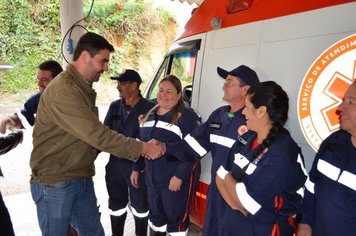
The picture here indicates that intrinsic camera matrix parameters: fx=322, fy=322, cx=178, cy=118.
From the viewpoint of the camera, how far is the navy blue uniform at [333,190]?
1.67 meters

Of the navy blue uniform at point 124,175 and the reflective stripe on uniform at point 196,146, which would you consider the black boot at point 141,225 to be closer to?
the navy blue uniform at point 124,175

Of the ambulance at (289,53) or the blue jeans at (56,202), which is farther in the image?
the blue jeans at (56,202)

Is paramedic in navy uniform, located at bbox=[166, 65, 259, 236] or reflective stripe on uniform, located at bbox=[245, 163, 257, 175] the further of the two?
paramedic in navy uniform, located at bbox=[166, 65, 259, 236]

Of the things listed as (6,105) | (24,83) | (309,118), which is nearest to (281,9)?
(309,118)

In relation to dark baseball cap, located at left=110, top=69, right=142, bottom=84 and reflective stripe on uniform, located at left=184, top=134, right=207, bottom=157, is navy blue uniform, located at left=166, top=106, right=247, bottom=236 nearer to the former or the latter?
reflective stripe on uniform, located at left=184, top=134, right=207, bottom=157

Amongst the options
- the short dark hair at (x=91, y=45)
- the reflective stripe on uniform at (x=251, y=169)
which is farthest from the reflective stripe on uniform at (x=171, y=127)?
the reflective stripe on uniform at (x=251, y=169)

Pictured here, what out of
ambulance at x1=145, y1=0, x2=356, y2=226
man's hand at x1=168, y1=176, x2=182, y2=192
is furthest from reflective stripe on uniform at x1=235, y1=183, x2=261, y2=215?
man's hand at x1=168, y1=176, x2=182, y2=192

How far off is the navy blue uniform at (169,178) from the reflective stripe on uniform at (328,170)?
1.25 metres

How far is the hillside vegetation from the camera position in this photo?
15.1m

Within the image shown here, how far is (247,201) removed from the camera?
179cm

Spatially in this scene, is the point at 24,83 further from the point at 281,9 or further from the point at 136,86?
the point at 281,9

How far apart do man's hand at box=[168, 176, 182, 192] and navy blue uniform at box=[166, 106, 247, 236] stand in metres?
0.30

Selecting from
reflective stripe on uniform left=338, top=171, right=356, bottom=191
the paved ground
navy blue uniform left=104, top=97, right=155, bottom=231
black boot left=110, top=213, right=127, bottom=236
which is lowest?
the paved ground

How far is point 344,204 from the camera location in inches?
65.9
